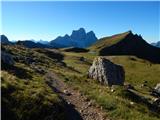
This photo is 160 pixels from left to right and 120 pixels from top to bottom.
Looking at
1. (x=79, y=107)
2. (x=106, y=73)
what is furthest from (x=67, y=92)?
(x=106, y=73)

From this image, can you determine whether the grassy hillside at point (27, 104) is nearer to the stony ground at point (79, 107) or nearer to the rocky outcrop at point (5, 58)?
the stony ground at point (79, 107)

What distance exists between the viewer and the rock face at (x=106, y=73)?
35.2 m

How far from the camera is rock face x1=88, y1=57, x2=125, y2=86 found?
116 ft

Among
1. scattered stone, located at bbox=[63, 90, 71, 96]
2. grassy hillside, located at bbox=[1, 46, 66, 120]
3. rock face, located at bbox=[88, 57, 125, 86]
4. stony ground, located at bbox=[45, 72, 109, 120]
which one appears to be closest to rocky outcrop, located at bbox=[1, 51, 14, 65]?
stony ground, located at bbox=[45, 72, 109, 120]

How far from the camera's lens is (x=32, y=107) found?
62.7 ft

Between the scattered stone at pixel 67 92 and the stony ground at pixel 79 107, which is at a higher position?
the scattered stone at pixel 67 92

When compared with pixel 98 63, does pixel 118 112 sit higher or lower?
lower

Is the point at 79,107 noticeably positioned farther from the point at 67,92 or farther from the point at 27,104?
the point at 27,104

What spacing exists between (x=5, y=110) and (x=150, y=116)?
1143 cm

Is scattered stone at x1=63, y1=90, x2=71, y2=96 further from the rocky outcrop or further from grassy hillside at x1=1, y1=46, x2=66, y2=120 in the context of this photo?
the rocky outcrop

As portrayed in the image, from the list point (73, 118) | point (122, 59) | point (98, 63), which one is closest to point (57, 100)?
point (73, 118)

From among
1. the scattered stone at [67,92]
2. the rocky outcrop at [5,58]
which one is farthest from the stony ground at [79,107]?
the rocky outcrop at [5,58]

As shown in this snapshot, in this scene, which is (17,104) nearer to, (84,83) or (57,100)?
(57,100)

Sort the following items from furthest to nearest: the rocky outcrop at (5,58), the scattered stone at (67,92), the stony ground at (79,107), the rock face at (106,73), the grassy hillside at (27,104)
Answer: the rock face at (106,73), the rocky outcrop at (5,58), the scattered stone at (67,92), the stony ground at (79,107), the grassy hillside at (27,104)
